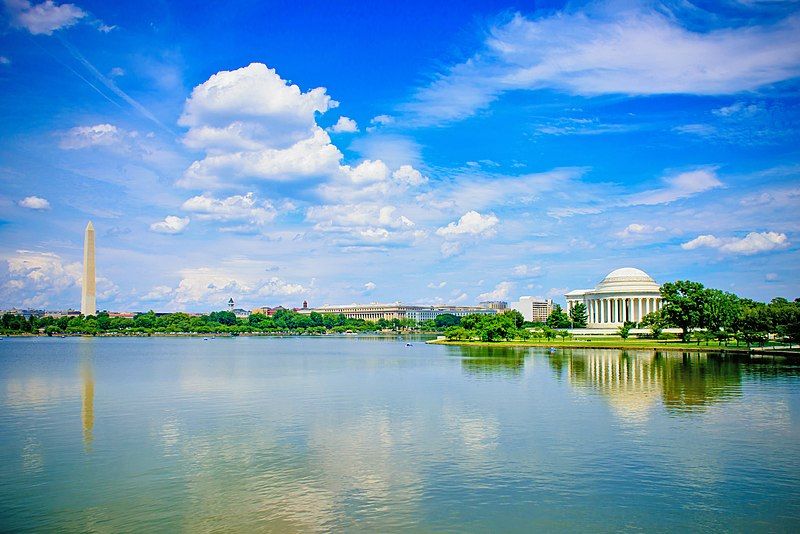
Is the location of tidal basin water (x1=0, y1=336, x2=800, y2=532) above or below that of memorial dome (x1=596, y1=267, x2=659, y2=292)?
below

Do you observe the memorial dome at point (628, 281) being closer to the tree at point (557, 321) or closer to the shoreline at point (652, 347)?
the tree at point (557, 321)

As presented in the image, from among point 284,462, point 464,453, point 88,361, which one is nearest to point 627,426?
point 464,453

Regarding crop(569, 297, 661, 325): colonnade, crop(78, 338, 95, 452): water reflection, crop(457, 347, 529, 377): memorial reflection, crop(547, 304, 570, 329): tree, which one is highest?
crop(569, 297, 661, 325): colonnade

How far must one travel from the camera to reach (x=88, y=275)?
516 feet

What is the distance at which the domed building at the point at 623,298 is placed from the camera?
5595 inches

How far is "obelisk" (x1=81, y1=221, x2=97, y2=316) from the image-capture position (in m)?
148

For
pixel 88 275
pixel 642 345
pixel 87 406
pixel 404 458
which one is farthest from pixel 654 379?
pixel 88 275

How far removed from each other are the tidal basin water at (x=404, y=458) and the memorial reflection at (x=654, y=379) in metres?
0.40

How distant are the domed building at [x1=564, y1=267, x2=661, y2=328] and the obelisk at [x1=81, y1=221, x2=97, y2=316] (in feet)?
A: 369

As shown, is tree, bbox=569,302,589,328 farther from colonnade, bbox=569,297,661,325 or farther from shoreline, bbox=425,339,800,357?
shoreline, bbox=425,339,800,357

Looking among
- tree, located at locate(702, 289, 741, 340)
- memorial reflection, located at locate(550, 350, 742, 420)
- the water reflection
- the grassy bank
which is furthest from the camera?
tree, located at locate(702, 289, 741, 340)

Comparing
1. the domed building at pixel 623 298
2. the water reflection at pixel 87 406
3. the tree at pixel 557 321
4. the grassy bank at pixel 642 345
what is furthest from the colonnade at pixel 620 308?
the water reflection at pixel 87 406

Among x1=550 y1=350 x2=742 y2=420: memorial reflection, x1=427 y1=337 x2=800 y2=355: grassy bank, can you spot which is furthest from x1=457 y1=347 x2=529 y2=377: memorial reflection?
x1=427 y1=337 x2=800 y2=355: grassy bank

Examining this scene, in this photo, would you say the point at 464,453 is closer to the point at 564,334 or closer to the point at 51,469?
the point at 51,469
